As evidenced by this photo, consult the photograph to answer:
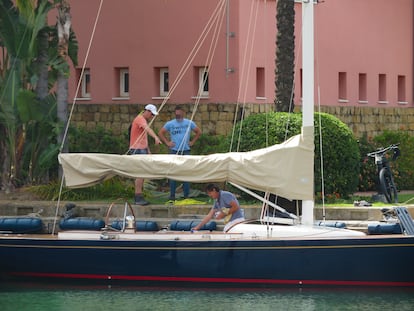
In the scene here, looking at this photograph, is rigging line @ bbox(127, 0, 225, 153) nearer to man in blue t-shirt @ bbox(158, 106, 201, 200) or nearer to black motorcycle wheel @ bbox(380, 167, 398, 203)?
man in blue t-shirt @ bbox(158, 106, 201, 200)

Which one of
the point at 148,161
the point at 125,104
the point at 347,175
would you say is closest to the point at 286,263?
the point at 148,161

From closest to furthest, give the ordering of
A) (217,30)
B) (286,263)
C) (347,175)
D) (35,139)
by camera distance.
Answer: (286,263)
(347,175)
(35,139)
(217,30)

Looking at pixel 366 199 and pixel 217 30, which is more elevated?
pixel 217 30

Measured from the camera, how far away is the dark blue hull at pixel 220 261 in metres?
22.7

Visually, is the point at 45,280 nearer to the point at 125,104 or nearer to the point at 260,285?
the point at 260,285

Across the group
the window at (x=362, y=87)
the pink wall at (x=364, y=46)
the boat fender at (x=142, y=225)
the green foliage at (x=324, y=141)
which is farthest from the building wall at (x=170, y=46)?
the boat fender at (x=142, y=225)

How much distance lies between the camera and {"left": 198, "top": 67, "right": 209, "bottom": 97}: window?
34.2m

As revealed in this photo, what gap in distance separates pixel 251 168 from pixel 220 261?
5.38 feet

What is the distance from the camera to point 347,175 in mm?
29328

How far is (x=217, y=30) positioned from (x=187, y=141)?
17.5ft

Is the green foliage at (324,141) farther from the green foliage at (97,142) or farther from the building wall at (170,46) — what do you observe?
the green foliage at (97,142)

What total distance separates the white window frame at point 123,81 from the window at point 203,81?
2.46m

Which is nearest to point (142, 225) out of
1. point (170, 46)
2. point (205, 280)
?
point (205, 280)

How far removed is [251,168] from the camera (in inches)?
923
